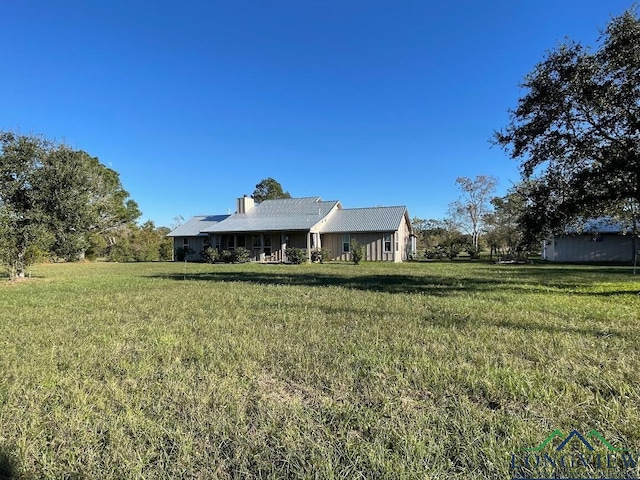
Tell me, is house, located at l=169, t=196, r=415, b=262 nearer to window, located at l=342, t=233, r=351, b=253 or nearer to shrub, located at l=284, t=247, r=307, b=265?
window, located at l=342, t=233, r=351, b=253

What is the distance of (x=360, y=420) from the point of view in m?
2.85

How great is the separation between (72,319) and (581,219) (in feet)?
44.2

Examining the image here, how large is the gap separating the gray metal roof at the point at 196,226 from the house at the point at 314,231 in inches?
7.9

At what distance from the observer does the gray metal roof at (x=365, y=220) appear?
91.6 ft

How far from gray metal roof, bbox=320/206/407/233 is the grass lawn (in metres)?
21.0

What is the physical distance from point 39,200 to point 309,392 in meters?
15.3

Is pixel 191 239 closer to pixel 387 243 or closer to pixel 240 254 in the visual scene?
pixel 240 254

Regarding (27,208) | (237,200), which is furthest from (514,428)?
(237,200)

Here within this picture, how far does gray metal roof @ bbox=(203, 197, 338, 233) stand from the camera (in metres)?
27.5

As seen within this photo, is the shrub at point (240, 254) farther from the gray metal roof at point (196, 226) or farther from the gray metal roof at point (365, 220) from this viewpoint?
the gray metal roof at point (365, 220)

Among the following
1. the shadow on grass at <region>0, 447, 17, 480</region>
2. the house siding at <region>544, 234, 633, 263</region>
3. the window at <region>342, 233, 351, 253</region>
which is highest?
the window at <region>342, 233, 351, 253</region>

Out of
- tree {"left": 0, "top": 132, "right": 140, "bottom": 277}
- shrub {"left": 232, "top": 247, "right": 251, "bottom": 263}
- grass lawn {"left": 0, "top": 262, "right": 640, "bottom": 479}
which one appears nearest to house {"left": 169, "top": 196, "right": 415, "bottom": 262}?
shrub {"left": 232, "top": 247, "right": 251, "bottom": 263}

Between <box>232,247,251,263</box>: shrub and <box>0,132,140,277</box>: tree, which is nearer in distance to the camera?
<box>0,132,140,277</box>: tree

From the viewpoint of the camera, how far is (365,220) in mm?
29250
